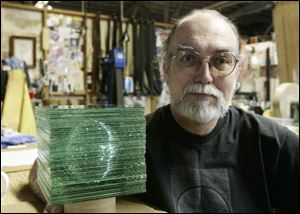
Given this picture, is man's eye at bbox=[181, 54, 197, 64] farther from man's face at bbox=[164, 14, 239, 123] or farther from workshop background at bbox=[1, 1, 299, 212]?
workshop background at bbox=[1, 1, 299, 212]

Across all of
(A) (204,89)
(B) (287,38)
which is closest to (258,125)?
(A) (204,89)

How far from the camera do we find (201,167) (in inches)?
36.8

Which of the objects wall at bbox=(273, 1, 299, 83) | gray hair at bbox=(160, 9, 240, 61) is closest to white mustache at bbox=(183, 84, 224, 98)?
gray hair at bbox=(160, 9, 240, 61)

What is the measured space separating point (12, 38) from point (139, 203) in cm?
308

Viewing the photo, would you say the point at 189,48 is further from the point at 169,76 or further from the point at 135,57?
the point at 135,57

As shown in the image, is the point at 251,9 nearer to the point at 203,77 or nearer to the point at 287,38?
the point at 287,38

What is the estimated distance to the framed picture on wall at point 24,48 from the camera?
3.09m

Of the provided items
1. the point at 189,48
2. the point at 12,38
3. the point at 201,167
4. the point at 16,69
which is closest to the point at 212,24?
the point at 189,48

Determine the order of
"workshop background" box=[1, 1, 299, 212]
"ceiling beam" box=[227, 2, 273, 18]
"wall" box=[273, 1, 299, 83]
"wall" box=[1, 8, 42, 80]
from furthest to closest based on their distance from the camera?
"ceiling beam" box=[227, 2, 273, 18]
"wall" box=[1, 8, 42, 80]
"workshop background" box=[1, 1, 299, 212]
"wall" box=[273, 1, 299, 83]

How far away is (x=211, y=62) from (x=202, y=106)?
137mm

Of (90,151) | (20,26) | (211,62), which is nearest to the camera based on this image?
(90,151)

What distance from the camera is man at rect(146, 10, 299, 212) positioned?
0.86m

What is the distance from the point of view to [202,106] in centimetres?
91

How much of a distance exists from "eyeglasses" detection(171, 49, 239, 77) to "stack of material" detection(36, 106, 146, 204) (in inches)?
19.0
